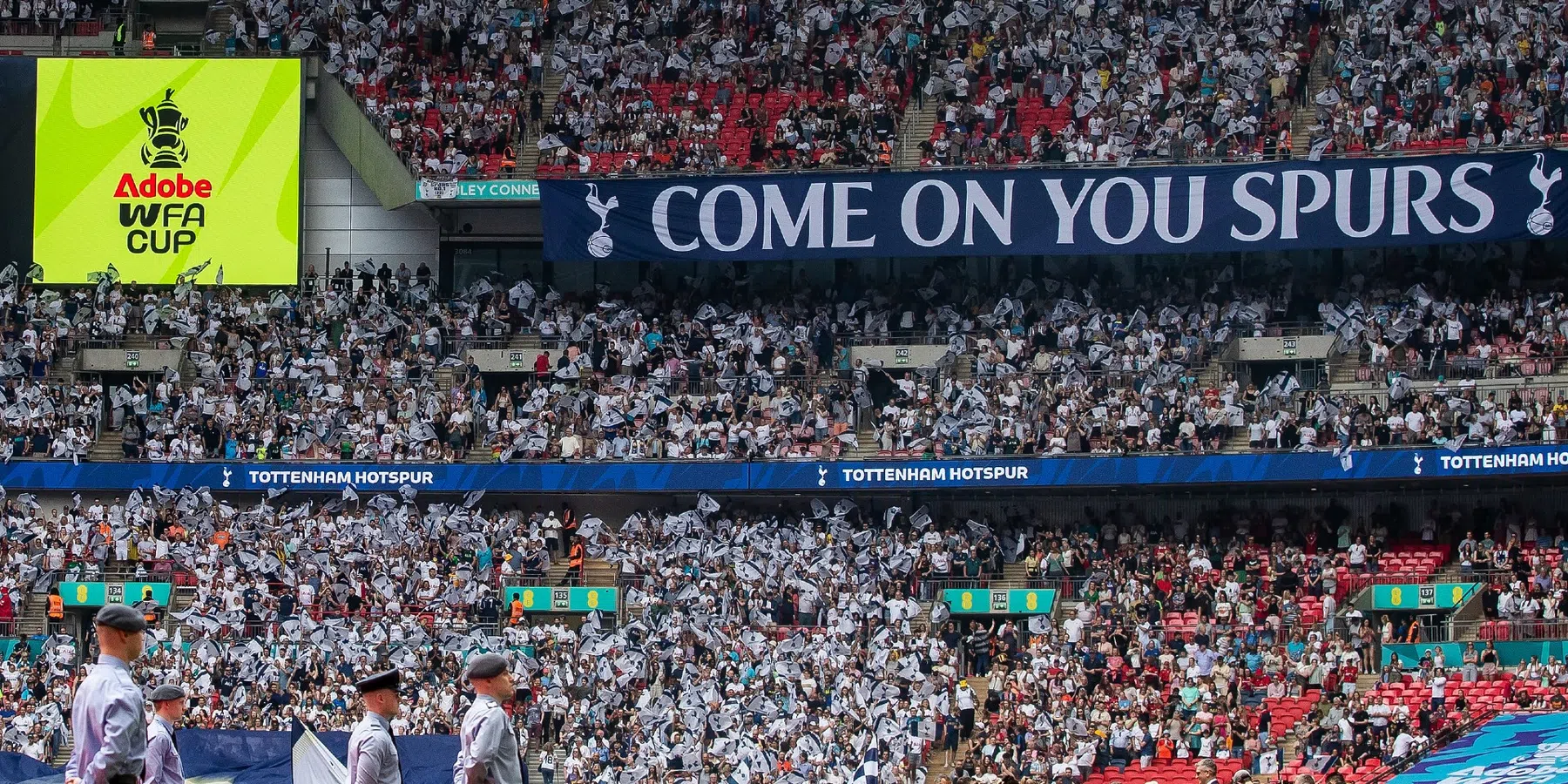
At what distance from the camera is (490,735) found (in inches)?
365

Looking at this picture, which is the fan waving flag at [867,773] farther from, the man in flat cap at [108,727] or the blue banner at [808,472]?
the man in flat cap at [108,727]

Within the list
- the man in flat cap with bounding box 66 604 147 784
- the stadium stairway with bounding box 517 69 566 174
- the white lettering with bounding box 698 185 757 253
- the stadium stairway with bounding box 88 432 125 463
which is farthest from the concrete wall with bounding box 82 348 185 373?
the man in flat cap with bounding box 66 604 147 784

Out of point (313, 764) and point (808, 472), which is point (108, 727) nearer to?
point (313, 764)

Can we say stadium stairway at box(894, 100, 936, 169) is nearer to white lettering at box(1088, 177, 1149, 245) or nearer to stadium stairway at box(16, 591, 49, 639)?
white lettering at box(1088, 177, 1149, 245)

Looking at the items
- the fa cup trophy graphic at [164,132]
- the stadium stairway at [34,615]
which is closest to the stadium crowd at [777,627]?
the stadium stairway at [34,615]

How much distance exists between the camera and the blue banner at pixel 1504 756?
2630 centimetres

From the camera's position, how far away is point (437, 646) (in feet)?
109

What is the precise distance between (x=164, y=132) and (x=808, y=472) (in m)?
16.7

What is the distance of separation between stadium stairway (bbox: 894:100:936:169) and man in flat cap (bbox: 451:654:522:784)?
33.2m

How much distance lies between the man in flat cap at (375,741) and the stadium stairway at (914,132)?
1309 inches

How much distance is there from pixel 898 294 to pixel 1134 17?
23.9ft

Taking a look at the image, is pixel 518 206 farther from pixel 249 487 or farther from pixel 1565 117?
pixel 1565 117

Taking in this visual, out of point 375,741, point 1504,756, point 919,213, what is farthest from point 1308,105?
point 375,741

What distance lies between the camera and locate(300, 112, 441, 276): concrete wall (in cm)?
4466
